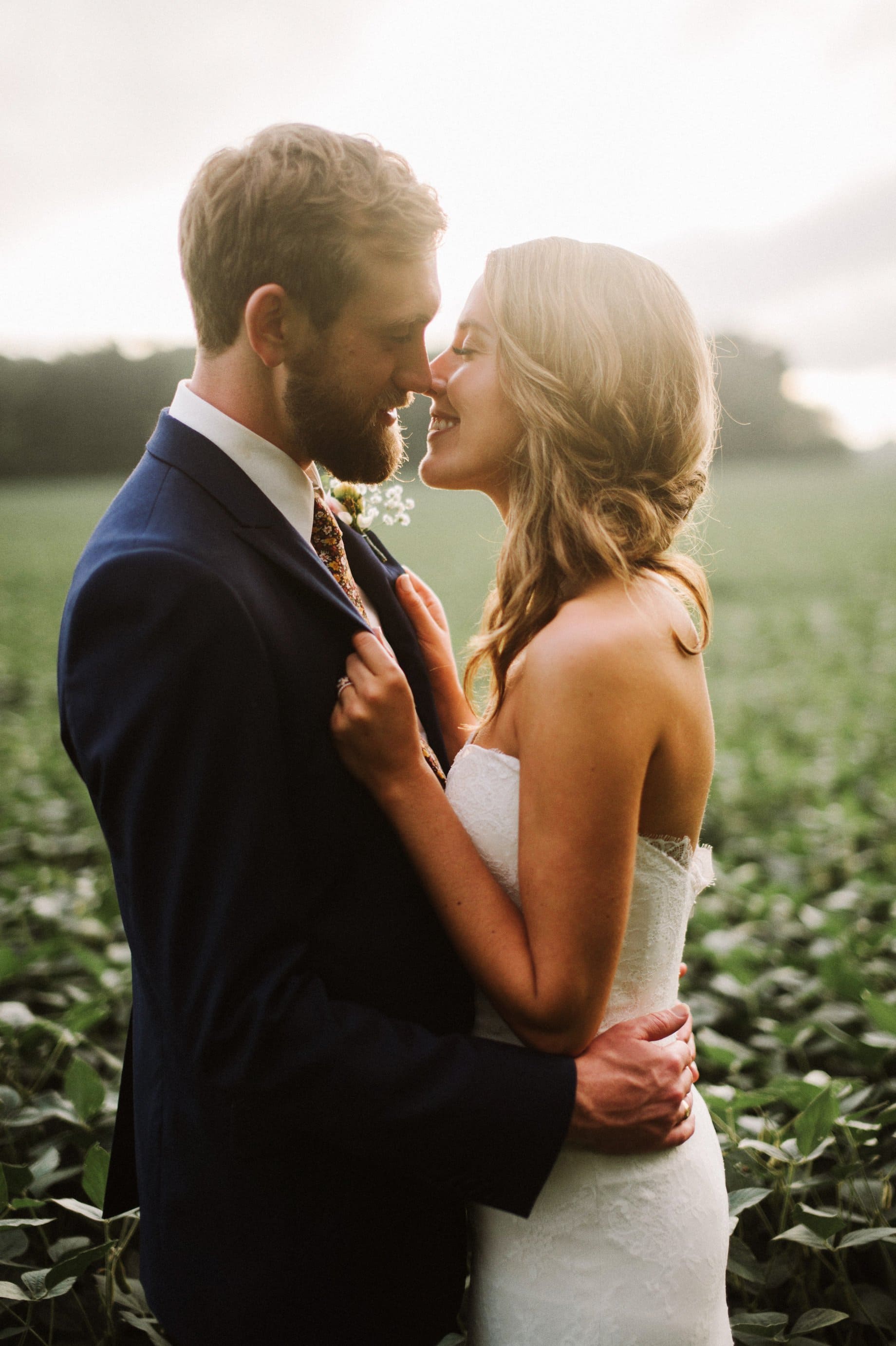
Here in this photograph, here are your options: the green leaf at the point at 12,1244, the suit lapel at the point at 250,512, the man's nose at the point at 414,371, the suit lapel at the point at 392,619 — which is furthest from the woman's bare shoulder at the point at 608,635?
the green leaf at the point at 12,1244

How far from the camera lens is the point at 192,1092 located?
64.2 inches

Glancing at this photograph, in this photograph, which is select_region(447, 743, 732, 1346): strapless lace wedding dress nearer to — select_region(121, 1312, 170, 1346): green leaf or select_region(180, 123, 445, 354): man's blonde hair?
select_region(121, 1312, 170, 1346): green leaf

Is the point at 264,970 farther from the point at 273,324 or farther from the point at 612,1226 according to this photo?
the point at 273,324

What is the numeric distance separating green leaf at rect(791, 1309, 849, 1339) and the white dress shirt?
5.49ft

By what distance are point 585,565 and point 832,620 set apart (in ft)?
43.4

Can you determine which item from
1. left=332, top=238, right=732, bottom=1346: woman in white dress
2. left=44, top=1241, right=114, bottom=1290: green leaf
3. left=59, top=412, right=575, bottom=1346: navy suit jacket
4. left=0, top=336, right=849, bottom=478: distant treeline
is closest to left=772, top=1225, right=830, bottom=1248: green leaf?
left=332, top=238, right=732, bottom=1346: woman in white dress

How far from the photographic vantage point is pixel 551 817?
1601 mm

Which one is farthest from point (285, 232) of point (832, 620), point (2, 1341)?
point (832, 620)

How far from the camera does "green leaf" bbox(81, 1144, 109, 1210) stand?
→ 80.7 inches

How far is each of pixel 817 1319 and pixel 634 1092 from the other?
0.69m

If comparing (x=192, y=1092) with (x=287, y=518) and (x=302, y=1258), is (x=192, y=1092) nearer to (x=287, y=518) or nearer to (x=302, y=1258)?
(x=302, y=1258)

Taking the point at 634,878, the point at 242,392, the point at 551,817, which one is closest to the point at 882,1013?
the point at 634,878

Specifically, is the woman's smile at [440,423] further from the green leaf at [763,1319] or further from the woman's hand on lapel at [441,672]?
the green leaf at [763,1319]

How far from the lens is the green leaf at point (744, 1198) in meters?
1.92
